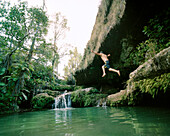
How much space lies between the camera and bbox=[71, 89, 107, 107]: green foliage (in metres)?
9.95

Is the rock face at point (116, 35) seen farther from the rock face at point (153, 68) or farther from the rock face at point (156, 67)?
the rock face at point (156, 67)

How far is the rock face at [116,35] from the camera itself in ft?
24.2

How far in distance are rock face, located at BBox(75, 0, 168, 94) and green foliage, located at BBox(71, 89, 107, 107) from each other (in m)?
1.99

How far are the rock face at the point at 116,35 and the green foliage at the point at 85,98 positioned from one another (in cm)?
199

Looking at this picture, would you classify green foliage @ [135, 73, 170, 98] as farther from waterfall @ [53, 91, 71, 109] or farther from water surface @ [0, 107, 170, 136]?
waterfall @ [53, 91, 71, 109]

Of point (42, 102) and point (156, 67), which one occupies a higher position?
point (156, 67)

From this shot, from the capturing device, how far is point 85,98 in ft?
34.9

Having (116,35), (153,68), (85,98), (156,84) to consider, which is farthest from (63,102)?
(153,68)

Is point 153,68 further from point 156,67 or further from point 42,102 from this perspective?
point 42,102

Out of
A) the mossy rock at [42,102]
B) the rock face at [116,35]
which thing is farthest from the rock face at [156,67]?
the mossy rock at [42,102]

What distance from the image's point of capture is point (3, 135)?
2.03 meters

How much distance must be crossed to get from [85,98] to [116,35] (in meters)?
6.49

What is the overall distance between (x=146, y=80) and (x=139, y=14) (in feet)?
17.4

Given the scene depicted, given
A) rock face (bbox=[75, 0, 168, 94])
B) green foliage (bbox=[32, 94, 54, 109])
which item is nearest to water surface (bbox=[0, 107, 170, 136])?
rock face (bbox=[75, 0, 168, 94])
